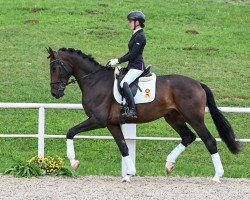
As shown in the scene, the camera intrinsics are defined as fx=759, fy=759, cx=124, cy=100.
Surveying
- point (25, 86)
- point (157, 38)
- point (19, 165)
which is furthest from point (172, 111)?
point (157, 38)

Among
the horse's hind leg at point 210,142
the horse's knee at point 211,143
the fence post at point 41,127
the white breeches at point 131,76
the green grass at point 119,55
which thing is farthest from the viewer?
the green grass at point 119,55

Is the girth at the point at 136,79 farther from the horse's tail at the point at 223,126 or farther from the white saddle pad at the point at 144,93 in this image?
the horse's tail at the point at 223,126

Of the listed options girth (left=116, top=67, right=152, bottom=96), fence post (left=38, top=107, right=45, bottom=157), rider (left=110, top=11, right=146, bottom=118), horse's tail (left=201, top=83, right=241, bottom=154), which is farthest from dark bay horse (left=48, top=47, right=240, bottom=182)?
fence post (left=38, top=107, right=45, bottom=157)

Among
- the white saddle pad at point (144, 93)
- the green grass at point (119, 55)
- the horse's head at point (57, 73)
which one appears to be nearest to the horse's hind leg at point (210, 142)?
the white saddle pad at point (144, 93)

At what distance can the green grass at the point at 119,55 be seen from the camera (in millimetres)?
17266

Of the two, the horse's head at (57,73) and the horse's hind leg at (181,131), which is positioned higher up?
the horse's head at (57,73)

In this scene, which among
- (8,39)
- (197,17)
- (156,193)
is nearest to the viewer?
(156,193)

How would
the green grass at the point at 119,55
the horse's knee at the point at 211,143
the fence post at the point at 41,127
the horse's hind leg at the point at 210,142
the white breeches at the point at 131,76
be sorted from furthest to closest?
the green grass at the point at 119,55 → the fence post at the point at 41,127 → the horse's knee at the point at 211,143 → the horse's hind leg at the point at 210,142 → the white breeches at the point at 131,76

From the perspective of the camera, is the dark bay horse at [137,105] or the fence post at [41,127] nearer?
the dark bay horse at [137,105]

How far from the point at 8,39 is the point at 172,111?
56.4 feet

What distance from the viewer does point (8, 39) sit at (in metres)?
29.2

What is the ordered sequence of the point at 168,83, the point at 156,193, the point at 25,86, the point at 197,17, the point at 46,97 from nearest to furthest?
the point at 156,193 < the point at 168,83 < the point at 46,97 < the point at 25,86 < the point at 197,17

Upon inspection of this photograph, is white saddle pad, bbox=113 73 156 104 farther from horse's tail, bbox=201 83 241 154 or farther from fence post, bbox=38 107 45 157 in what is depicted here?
fence post, bbox=38 107 45 157

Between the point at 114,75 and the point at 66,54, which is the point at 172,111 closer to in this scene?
the point at 114,75
